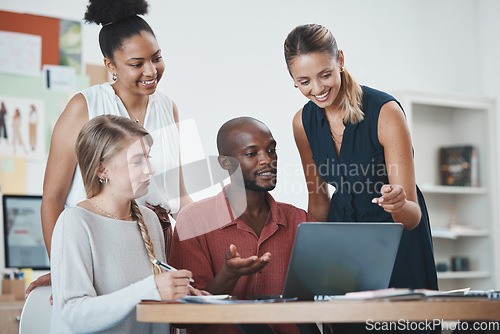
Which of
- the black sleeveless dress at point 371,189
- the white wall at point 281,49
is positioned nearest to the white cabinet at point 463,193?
the white wall at point 281,49

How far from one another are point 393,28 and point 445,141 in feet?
2.81

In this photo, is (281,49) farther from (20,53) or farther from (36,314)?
(36,314)

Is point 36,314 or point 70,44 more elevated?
point 70,44

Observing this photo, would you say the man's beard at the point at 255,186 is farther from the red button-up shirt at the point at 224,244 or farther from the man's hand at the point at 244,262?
the man's hand at the point at 244,262

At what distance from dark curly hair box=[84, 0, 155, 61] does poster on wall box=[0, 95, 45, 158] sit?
124cm

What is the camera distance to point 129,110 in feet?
5.84

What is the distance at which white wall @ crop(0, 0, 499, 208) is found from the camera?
10.8ft

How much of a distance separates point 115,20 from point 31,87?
51.4 inches

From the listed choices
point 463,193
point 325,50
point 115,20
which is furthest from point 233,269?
point 463,193

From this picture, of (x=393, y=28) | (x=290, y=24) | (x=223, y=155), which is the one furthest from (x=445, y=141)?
(x=223, y=155)

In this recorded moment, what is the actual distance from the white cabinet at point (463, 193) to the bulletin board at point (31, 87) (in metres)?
2.14

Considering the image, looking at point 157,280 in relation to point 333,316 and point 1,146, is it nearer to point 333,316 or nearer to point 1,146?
point 333,316

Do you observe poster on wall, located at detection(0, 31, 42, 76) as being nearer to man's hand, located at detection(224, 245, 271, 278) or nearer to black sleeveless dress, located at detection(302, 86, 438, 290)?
black sleeveless dress, located at detection(302, 86, 438, 290)

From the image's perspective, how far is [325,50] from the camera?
5.33ft
